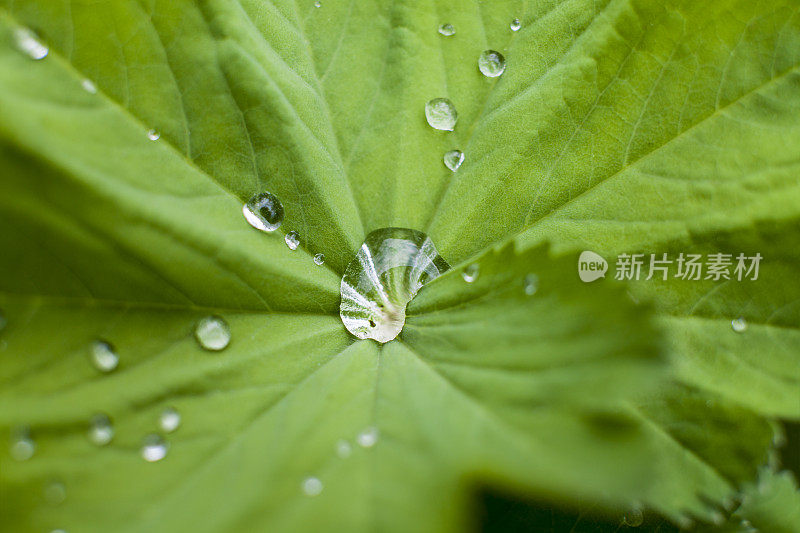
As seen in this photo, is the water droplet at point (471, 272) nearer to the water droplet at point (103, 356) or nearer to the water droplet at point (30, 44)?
the water droplet at point (103, 356)

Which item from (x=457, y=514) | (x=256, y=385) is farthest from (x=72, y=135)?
(x=457, y=514)

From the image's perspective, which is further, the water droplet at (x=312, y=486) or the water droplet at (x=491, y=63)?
the water droplet at (x=491, y=63)

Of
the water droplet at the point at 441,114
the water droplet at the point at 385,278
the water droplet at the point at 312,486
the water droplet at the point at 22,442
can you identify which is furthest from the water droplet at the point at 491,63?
the water droplet at the point at 22,442

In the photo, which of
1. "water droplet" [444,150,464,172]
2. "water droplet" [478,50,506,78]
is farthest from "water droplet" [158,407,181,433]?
"water droplet" [478,50,506,78]

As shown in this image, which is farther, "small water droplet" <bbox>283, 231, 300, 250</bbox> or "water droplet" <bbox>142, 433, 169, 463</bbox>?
"small water droplet" <bbox>283, 231, 300, 250</bbox>

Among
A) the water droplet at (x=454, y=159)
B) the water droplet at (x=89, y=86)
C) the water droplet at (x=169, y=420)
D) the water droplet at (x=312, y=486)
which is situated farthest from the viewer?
the water droplet at (x=454, y=159)

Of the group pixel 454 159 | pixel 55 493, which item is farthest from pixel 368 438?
pixel 454 159

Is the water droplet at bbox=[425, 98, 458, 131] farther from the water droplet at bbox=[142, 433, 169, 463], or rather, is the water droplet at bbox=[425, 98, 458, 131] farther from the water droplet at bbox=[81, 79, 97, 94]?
the water droplet at bbox=[142, 433, 169, 463]
